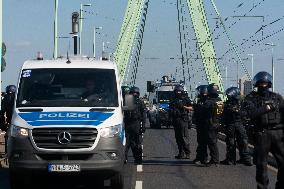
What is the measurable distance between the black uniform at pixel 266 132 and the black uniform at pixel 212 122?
5647mm

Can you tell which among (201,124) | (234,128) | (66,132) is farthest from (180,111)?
(66,132)

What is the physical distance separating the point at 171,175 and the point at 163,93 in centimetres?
2630

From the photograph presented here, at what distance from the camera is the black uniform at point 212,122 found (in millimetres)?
15359

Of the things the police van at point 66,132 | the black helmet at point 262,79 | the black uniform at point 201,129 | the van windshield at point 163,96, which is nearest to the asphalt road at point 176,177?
the black uniform at point 201,129

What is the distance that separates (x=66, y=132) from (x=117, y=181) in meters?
1.30

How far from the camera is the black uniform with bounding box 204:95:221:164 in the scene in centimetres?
1536

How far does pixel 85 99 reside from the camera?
11320 mm

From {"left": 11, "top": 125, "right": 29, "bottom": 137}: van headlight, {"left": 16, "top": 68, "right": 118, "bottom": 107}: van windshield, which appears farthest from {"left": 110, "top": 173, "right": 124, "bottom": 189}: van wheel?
{"left": 11, "top": 125, "right": 29, "bottom": 137}: van headlight

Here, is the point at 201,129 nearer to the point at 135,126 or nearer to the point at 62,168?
the point at 135,126

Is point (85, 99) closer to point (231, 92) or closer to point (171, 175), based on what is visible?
point (171, 175)

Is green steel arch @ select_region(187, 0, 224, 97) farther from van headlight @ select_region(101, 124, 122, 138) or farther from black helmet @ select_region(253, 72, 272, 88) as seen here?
black helmet @ select_region(253, 72, 272, 88)

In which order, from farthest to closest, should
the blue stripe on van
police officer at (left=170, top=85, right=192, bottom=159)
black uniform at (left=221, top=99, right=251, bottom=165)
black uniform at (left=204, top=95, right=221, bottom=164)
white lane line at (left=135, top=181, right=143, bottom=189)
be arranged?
police officer at (left=170, top=85, right=192, bottom=159) → black uniform at (left=221, top=99, right=251, bottom=165) → black uniform at (left=204, top=95, right=221, bottom=164) → white lane line at (left=135, top=181, right=143, bottom=189) → the blue stripe on van

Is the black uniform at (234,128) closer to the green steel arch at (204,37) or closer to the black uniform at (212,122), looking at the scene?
the black uniform at (212,122)

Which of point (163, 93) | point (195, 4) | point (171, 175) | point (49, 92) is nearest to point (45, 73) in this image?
point (49, 92)
